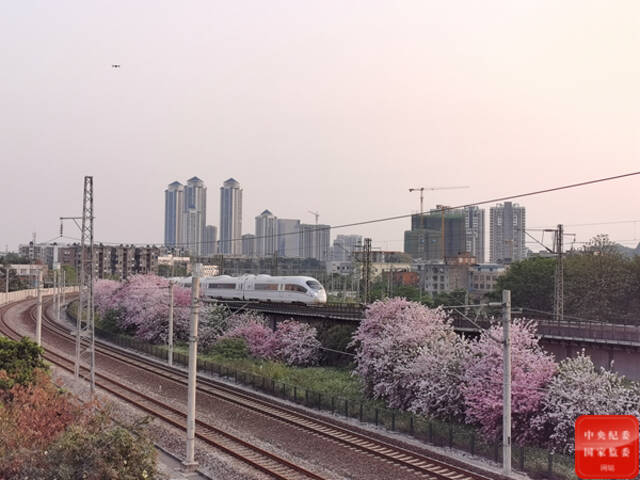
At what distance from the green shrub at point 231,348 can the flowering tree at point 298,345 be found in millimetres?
2599

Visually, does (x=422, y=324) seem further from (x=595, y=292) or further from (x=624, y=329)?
(x=595, y=292)

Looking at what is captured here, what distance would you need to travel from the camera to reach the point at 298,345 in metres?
51.4

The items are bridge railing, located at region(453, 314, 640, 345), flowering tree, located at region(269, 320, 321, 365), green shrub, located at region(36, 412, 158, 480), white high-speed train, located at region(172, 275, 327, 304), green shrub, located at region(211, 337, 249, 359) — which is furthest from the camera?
white high-speed train, located at region(172, 275, 327, 304)

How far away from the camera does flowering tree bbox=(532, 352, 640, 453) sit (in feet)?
83.0

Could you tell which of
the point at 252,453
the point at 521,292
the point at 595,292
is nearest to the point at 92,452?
the point at 252,453

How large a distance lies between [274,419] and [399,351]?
29.1ft

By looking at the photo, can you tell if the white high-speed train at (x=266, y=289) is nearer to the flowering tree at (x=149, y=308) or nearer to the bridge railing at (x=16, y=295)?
the flowering tree at (x=149, y=308)

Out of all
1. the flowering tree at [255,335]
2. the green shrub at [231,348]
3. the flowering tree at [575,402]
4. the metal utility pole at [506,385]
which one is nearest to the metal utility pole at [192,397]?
the metal utility pole at [506,385]

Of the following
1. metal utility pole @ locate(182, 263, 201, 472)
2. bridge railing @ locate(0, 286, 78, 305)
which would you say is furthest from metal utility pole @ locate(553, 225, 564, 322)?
bridge railing @ locate(0, 286, 78, 305)

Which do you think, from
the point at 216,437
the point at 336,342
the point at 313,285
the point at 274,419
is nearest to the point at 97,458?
the point at 216,437

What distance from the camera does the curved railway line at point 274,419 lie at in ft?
73.4

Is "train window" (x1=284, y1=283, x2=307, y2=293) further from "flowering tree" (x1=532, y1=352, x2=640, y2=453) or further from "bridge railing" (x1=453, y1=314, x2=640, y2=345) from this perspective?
"flowering tree" (x1=532, y1=352, x2=640, y2=453)

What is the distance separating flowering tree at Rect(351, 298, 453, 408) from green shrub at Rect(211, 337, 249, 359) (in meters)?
15.4

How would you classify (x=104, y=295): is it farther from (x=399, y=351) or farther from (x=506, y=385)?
(x=506, y=385)
